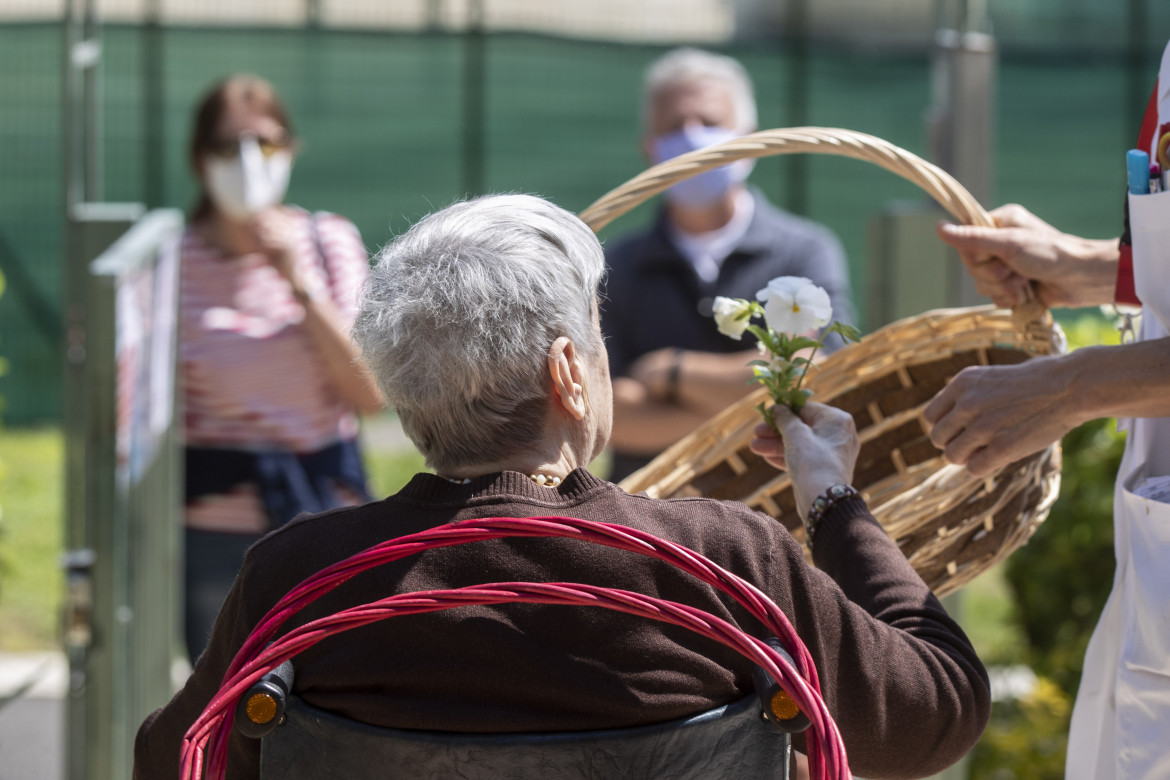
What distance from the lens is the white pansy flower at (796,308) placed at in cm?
158

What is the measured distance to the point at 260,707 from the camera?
1183mm

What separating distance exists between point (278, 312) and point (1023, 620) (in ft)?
7.92

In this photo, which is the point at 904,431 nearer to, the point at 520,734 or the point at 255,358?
the point at 520,734

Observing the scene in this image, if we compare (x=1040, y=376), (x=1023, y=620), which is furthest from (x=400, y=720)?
(x=1023, y=620)


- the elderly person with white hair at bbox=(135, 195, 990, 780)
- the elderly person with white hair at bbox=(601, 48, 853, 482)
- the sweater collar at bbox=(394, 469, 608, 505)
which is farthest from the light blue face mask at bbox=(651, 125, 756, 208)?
the sweater collar at bbox=(394, 469, 608, 505)

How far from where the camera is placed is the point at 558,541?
1257mm

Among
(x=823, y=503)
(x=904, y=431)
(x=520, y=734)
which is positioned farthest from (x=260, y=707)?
(x=904, y=431)

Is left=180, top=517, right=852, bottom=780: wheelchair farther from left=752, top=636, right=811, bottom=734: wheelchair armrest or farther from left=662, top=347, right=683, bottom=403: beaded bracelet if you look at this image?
left=662, top=347, right=683, bottom=403: beaded bracelet

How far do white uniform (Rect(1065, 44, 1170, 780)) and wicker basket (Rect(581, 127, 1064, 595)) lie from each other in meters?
0.18

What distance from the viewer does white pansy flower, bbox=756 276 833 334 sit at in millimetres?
1579

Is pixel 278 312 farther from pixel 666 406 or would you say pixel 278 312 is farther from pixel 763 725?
pixel 763 725

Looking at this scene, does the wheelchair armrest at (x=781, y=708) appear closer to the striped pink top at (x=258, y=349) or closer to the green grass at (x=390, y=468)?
the striped pink top at (x=258, y=349)

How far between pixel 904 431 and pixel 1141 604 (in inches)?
28.6

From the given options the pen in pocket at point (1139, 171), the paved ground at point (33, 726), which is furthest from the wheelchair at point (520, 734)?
the paved ground at point (33, 726)
